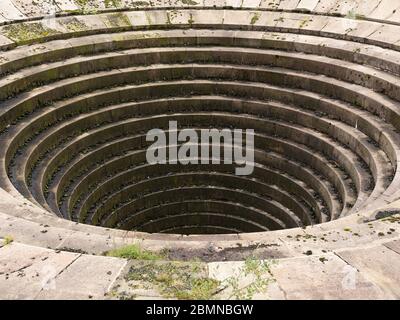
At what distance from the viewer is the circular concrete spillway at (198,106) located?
14000mm

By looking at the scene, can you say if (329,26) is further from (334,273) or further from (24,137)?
(334,273)

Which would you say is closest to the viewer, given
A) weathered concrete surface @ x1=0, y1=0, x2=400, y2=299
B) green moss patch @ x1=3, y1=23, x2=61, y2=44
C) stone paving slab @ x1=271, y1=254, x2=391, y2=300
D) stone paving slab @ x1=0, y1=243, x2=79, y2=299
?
stone paving slab @ x1=271, y1=254, x2=391, y2=300

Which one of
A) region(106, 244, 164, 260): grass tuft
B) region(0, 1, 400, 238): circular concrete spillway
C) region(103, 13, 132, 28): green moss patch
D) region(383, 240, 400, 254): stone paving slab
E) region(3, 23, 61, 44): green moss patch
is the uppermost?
region(103, 13, 132, 28): green moss patch

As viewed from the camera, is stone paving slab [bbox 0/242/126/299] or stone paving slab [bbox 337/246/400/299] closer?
stone paving slab [bbox 0/242/126/299]

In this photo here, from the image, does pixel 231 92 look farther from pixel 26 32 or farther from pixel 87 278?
pixel 87 278

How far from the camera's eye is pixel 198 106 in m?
17.2

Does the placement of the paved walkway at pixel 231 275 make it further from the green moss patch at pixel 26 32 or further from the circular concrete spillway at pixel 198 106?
the green moss patch at pixel 26 32

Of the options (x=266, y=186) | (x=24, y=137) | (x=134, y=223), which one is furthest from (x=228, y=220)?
(x=24, y=137)

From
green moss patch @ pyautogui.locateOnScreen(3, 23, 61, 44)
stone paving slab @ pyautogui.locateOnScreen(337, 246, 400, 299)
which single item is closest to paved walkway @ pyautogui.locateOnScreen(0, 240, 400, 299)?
stone paving slab @ pyautogui.locateOnScreen(337, 246, 400, 299)

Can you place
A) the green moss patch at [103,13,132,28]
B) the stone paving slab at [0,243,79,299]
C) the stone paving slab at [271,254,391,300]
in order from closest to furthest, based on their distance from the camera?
1. the stone paving slab at [271,254,391,300]
2. the stone paving slab at [0,243,79,299]
3. the green moss patch at [103,13,132,28]

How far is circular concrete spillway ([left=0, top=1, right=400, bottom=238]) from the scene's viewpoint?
14.0 meters

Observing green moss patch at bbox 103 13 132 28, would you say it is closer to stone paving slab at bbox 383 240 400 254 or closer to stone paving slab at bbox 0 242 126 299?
stone paving slab at bbox 0 242 126 299

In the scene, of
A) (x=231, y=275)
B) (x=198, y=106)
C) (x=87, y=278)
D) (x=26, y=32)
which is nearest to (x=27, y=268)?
(x=87, y=278)

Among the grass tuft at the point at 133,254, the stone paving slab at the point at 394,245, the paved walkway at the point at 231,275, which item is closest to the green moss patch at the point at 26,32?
the paved walkway at the point at 231,275
